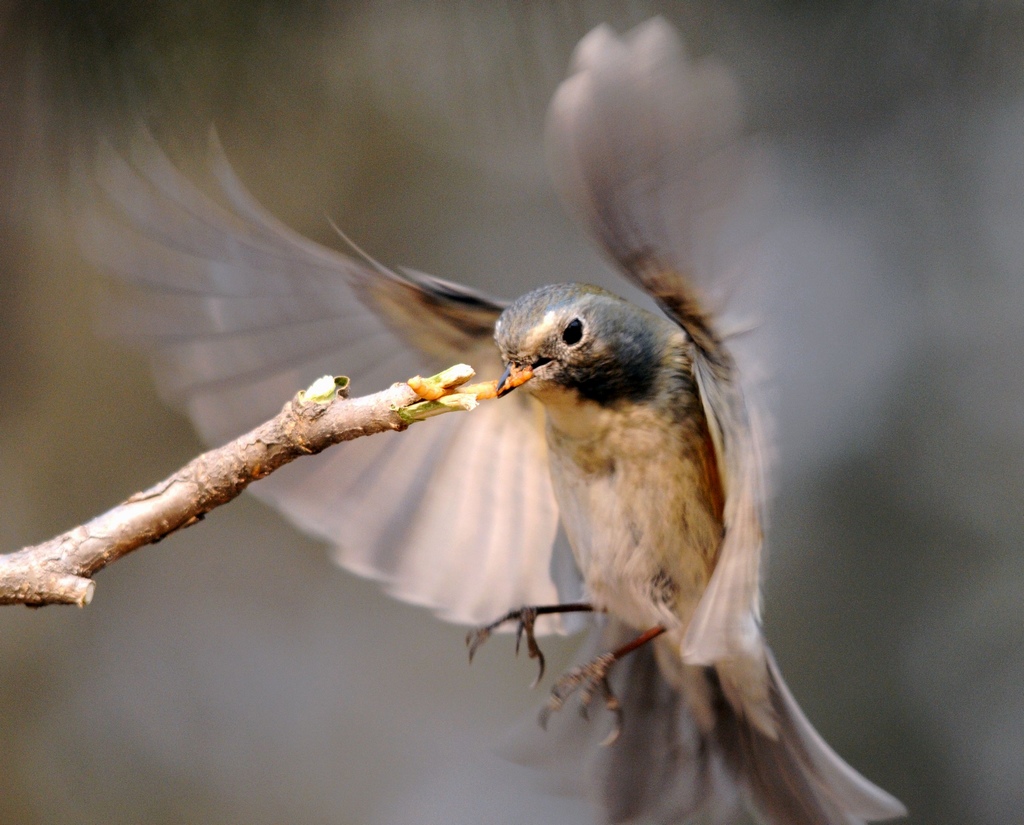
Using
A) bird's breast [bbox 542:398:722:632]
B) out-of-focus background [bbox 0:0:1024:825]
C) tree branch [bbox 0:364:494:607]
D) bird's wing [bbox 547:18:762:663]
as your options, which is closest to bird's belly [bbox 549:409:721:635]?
bird's breast [bbox 542:398:722:632]

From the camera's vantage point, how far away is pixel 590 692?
5.02ft

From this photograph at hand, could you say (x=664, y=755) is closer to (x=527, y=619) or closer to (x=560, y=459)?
(x=527, y=619)

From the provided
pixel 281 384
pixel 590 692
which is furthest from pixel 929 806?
pixel 281 384

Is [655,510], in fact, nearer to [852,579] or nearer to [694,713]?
[694,713]

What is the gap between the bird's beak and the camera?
3.83 feet

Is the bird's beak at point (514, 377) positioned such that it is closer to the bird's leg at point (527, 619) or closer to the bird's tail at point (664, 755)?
the bird's leg at point (527, 619)

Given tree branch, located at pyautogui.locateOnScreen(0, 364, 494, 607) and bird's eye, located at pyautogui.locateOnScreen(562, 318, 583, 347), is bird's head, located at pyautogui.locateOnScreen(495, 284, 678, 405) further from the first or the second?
tree branch, located at pyautogui.locateOnScreen(0, 364, 494, 607)

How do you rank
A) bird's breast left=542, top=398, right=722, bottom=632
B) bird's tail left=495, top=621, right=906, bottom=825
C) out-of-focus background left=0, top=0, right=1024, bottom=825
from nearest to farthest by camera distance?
bird's breast left=542, top=398, right=722, bottom=632 < bird's tail left=495, top=621, right=906, bottom=825 < out-of-focus background left=0, top=0, right=1024, bottom=825

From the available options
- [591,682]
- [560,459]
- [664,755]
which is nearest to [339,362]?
[560,459]

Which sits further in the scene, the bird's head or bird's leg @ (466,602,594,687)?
bird's leg @ (466,602,594,687)

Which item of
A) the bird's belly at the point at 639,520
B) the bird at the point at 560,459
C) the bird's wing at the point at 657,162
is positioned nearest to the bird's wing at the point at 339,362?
the bird at the point at 560,459

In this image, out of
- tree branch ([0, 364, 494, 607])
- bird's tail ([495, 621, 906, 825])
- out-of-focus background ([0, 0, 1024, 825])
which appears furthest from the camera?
out-of-focus background ([0, 0, 1024, 825])

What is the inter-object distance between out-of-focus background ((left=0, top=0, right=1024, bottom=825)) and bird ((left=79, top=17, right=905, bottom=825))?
0.58m

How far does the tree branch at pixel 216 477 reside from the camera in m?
0.81
